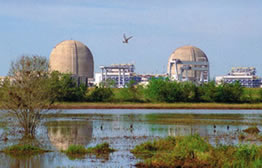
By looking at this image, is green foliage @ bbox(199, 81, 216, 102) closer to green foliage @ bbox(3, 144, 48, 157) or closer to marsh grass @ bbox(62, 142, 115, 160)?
marsh grass @ bbox(62, 142, 115, 160)

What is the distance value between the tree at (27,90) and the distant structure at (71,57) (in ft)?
359

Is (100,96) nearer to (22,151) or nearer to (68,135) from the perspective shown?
(68,135)

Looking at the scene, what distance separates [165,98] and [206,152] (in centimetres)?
5660

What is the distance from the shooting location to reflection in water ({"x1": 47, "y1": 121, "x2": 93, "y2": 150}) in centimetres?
2556

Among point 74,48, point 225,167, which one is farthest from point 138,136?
point 74,48

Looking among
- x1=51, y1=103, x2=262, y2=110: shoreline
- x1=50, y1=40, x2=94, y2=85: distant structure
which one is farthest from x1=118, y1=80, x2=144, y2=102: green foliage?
x1=50, y1=40, x2=94, y2=85: distant structure

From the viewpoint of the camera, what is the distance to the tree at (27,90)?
1035 inches

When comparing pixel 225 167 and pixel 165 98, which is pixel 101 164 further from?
pixel 165 98

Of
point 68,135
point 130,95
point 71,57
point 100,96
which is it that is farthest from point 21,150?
point 71,57

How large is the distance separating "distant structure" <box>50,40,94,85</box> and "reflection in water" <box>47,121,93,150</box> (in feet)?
333

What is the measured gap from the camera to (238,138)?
92.4ft

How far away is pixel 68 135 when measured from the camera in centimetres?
2981

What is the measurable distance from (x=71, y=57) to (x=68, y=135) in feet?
357

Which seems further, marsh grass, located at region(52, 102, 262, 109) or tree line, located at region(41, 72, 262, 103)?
tree line, located at region(41, 72, 262, 103)
